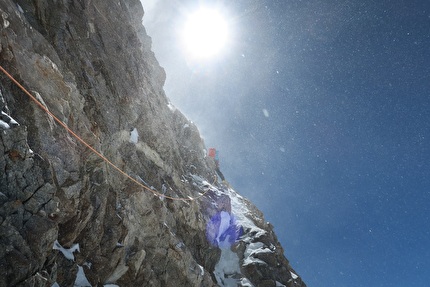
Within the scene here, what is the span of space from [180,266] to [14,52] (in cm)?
1963

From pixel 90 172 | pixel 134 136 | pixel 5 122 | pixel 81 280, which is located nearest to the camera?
pixel 5 122

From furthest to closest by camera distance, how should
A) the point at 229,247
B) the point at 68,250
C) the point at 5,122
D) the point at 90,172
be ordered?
the point at 229,247 < the point at 90,172 < the point at 68,250 < the point at 5,122

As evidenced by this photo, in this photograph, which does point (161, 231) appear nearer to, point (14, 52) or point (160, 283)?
point (160, 283)

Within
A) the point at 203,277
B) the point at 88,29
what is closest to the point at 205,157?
the point at 203,277

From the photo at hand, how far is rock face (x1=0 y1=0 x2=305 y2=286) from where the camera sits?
1176 centimetres

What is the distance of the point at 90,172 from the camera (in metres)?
18.1

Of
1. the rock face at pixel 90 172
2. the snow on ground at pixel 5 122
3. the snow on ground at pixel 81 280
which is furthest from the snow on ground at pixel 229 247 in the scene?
the snow on ground at pixel 5 122

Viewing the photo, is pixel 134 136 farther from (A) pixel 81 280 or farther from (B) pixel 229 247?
(B) pixel 229 247

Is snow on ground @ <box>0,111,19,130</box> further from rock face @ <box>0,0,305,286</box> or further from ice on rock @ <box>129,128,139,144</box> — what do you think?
ice on rock @ <box>129,128,139,144</box>

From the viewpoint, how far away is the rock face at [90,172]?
11.8m

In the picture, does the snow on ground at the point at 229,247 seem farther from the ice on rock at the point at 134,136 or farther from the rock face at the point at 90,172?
the ice on rock at the point at 134,136

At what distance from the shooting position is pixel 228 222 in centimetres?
4528

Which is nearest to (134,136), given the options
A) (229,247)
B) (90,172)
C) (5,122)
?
(90,172)

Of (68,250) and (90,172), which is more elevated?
(90,172)
